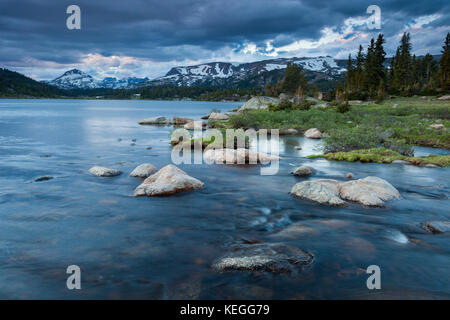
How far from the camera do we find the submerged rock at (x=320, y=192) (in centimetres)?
1253

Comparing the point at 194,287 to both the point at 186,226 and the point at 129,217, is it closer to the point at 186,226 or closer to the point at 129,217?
the point at 186,226

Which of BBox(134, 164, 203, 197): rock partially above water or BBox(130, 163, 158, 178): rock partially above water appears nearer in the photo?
BBox(134, 164, 203, 197): rock partially above water

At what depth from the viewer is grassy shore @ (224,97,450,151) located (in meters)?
→ 24.4

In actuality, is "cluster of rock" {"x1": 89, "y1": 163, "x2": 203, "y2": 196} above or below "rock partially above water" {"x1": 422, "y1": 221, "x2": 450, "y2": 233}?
above

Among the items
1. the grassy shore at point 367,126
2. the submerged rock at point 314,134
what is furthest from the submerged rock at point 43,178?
the submerged rock at point 314,134

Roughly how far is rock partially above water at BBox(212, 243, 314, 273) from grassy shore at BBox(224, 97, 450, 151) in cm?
1747

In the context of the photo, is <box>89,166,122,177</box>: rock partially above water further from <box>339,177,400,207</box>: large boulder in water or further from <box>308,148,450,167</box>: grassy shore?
<box>308,148,450,167</box>: grassy shore

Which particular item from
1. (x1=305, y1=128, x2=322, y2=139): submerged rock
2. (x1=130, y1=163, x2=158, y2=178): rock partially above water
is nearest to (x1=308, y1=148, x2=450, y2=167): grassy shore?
(x1=305, y1=128, x2=322, y2=139): submerged rock

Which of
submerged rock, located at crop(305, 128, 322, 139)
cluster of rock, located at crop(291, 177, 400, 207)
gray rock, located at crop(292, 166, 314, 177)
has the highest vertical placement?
submerged rock, located at crop(305, 128, 322, 139)

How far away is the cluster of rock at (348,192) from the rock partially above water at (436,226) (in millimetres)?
2020

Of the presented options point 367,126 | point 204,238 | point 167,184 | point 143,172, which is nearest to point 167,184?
point 167,184

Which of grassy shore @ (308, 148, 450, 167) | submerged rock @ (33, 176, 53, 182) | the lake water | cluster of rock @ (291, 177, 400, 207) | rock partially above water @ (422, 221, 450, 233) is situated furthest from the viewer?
grassy shore @ (308, 148, 450, 167)

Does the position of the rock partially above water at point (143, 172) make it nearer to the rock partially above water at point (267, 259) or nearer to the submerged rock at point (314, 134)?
the rock partially above water at point (267, 259)
